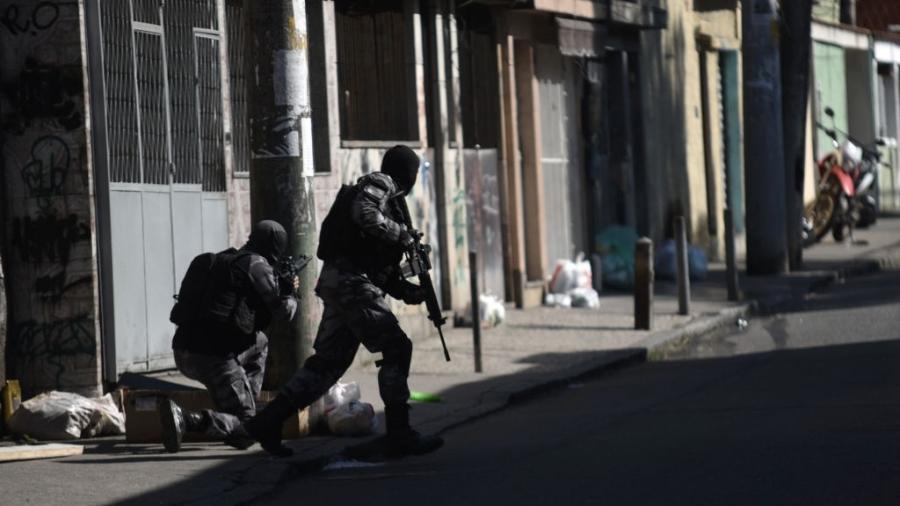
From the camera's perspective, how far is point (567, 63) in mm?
23016

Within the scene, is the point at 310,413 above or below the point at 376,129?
below

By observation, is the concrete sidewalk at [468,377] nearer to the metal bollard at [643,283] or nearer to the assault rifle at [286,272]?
the metal bollard at [643,283]

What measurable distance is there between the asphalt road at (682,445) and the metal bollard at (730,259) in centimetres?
460

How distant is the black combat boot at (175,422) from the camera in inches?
400

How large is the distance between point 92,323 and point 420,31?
22.4ft

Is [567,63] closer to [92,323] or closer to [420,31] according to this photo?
[420,31]

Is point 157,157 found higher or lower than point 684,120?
lower

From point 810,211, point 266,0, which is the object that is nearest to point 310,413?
point 266,0

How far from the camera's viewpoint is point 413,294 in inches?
399

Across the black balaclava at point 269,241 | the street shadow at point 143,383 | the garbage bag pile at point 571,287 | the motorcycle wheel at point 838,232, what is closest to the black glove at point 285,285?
the black balaclava at point 269,241

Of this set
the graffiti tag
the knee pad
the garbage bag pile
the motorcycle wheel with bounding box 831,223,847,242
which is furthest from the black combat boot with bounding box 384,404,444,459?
the motorcycle wheel with bounding box 831,223,847,242

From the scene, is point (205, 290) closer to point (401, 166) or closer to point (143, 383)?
point (401, 166)

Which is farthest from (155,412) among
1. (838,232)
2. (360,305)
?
(838,232)

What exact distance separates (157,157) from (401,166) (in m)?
3.74
